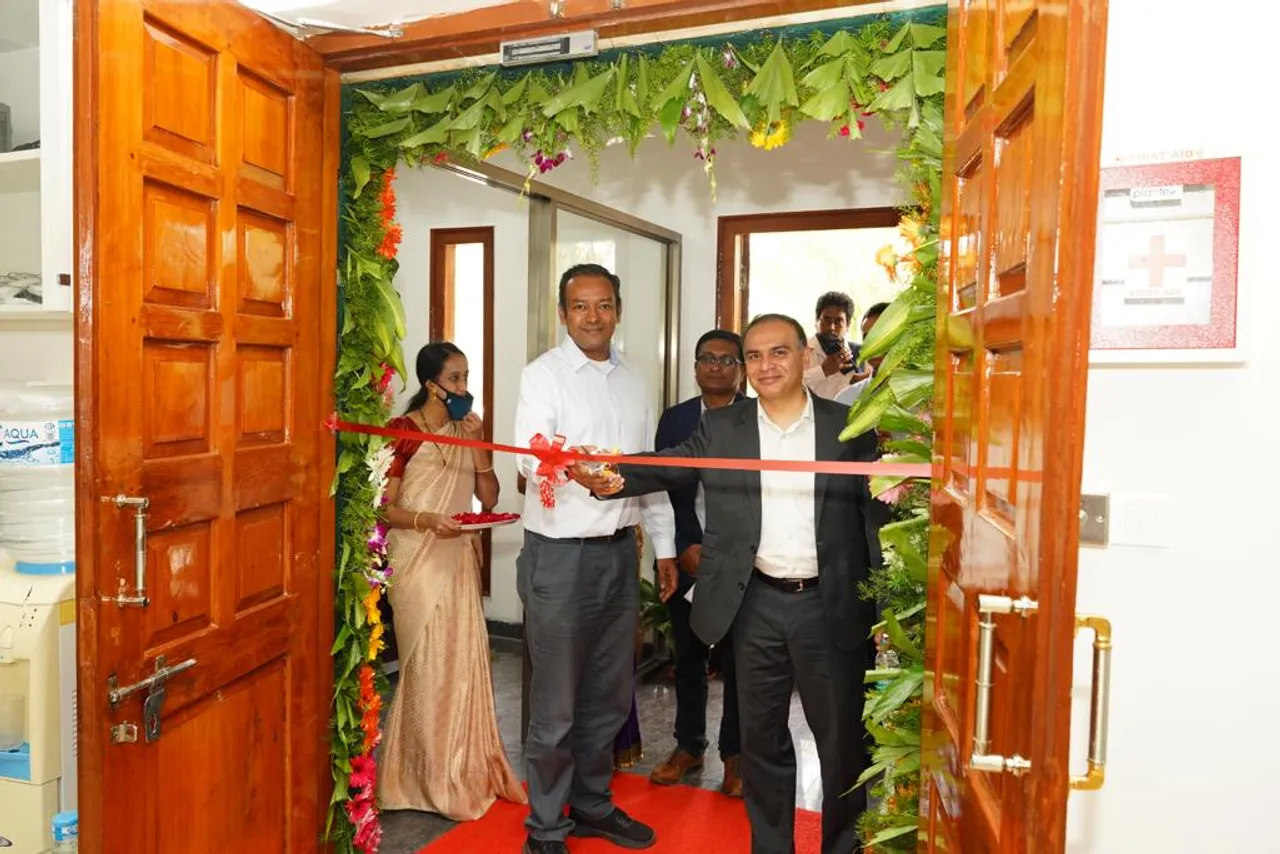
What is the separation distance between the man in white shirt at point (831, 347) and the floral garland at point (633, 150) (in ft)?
7.01

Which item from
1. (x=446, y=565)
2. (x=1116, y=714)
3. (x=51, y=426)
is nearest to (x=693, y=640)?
(x=446, y=565)

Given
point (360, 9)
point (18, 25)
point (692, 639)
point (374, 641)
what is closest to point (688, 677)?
point (692, 639)

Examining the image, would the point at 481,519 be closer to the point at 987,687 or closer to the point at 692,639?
the point at 692,639

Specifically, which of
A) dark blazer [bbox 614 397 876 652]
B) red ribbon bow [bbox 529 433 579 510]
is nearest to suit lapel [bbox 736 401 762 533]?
dark blazer [bbox 614 397 876 652]

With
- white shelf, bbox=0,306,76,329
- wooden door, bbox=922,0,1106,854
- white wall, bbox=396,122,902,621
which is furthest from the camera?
white wall, bbox=396,122,902,621

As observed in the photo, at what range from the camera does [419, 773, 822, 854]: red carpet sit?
290cm

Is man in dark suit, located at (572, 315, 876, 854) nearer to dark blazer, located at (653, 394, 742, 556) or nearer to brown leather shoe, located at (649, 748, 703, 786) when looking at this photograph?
dark blazer, located at (653, 394, 742, 556)

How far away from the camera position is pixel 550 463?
2.55 metres

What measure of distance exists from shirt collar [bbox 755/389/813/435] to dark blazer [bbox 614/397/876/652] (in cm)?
2

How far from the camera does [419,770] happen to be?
3104 millimetres

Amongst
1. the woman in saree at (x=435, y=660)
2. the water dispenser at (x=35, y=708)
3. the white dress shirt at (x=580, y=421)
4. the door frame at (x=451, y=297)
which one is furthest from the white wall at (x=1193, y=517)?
the door frame at (x=451, y=297)

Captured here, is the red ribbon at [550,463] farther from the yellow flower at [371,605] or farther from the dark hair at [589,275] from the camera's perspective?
the dark hair at [589,275]

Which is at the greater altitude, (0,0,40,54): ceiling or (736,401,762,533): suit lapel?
(0,0,40,54): ceiling

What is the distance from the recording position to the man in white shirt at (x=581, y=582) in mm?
2812
